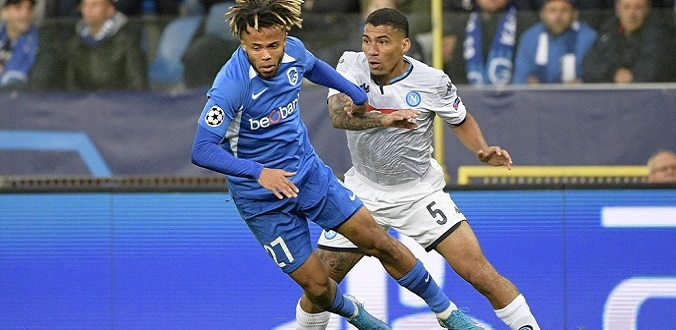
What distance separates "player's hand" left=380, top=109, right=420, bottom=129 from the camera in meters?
6.91

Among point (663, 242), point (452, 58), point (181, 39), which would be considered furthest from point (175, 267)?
point (663, 242)

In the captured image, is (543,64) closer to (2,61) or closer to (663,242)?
(663,242)

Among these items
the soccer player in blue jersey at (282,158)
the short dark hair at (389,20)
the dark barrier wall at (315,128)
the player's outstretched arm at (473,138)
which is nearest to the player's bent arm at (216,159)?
the soccer player in blue jersey at (282,158)

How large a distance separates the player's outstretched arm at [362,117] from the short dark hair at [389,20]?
47cm

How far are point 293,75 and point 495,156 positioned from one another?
1.28 m

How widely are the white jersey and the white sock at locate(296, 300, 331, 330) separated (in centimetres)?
90

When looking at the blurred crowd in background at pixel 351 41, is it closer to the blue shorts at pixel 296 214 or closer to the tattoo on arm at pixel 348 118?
the tattoo on arm at pixel 348 118

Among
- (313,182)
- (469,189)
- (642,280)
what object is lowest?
(642,280)

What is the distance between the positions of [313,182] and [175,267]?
1932mm

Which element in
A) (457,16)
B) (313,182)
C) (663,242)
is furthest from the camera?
(457,16)

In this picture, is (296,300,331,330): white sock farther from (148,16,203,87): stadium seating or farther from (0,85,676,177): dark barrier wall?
(148,16,203,87): stadium seating

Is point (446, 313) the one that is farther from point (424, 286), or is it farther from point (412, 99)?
point (412, 99)

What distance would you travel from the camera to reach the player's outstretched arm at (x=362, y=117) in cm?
693

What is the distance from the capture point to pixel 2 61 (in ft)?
32.0
